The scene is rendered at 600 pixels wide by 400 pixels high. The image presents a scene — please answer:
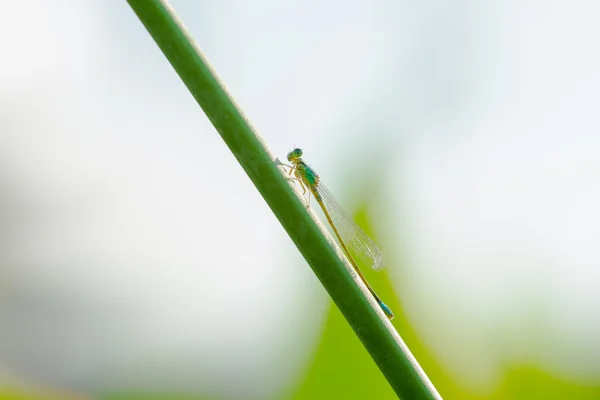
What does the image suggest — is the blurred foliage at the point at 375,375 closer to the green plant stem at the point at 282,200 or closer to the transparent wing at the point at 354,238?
the transparent wing at the point at 354,238

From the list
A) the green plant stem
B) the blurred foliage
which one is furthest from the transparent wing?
the green plant stem

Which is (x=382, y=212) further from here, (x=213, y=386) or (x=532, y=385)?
(x=213, y=386)

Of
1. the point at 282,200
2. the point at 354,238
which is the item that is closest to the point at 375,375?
the point at 354,238

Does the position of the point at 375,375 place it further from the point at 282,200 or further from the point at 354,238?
the point at 282,200

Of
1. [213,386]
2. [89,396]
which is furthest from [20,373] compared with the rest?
[213,386]

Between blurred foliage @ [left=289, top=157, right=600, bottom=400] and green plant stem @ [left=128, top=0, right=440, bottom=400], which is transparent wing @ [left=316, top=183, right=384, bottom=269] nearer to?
blurred foliage @ [left=289, top=157, right=600, bottom=400]

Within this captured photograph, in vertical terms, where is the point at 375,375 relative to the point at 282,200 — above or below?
above

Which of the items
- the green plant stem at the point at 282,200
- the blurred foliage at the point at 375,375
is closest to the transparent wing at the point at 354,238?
the blurred foliage at the point at 375,375
